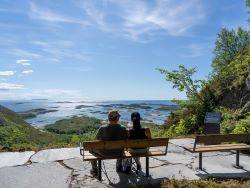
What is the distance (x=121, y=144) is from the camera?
9.23 m

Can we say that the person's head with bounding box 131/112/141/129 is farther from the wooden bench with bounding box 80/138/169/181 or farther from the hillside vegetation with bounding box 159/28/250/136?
the hillside vegetation with bounding box 159/28/250/136

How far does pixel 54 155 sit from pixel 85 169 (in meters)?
2.12

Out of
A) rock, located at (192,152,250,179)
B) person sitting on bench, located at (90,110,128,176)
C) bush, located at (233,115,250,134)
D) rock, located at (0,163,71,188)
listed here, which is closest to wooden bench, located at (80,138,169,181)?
person sitting on bench, located at (90,110,128,176)

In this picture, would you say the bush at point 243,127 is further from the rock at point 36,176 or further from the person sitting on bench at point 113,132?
the rock at point 36,176

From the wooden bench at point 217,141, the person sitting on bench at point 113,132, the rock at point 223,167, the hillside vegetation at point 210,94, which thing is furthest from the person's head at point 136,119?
the hillside vegetation at point 210,94

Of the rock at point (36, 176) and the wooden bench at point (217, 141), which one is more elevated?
the wooden bench at point (217, 141)

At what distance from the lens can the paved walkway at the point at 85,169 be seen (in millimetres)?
8992

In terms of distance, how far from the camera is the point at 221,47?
1996 inches

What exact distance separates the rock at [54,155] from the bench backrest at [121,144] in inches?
108

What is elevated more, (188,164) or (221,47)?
(221,47)

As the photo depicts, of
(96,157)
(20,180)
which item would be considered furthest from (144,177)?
(20,180)

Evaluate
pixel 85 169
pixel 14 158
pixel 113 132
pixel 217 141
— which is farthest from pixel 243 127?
pixel 14 158

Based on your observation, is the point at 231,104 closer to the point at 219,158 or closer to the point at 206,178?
the point at 219,158

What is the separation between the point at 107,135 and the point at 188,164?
270cm
